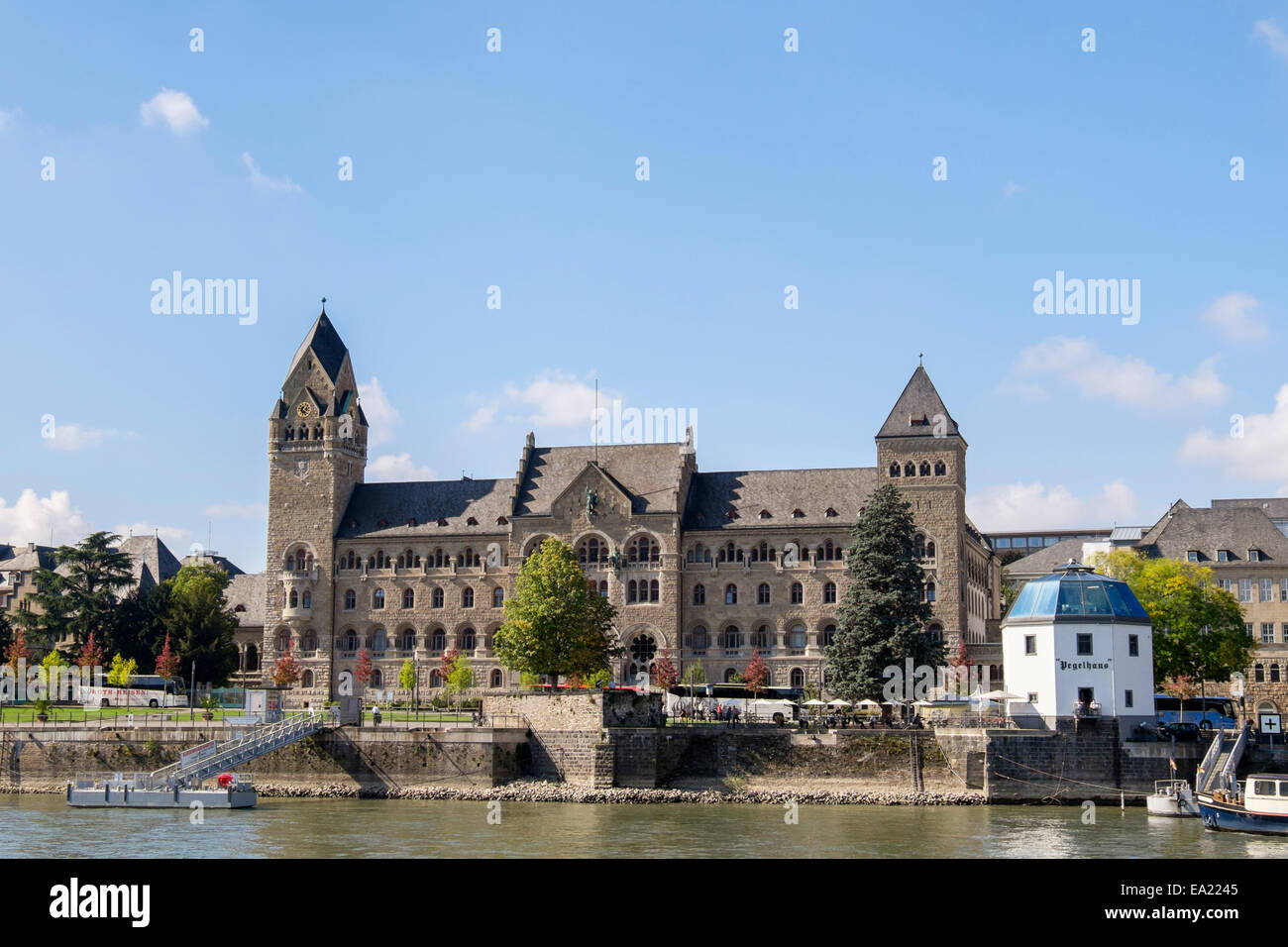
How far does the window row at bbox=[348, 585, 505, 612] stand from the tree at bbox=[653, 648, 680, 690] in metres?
12.5

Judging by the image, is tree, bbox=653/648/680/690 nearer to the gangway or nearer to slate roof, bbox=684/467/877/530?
slate roof, bbox=684/467/877/530

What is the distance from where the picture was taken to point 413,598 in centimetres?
9931

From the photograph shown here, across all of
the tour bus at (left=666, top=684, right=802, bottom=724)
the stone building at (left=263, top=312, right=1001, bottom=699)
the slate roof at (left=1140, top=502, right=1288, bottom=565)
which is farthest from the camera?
the slate roof at (left=1140, top=502, right=1288, bottom=565)

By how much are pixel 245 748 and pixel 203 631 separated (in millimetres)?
38819

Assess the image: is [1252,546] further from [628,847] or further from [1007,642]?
[628,847]

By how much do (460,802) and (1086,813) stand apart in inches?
919

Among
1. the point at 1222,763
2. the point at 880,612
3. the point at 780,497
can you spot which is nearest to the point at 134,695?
the point at 780,497

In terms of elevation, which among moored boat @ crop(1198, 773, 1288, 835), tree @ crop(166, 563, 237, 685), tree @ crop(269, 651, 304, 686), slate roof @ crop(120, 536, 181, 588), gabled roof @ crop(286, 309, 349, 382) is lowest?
moored boat @ crop(1198, 773, 1288, 835)

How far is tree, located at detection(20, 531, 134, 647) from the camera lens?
9838cm

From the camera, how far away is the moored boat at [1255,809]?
153ft

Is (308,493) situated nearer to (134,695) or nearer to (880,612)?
(134,695)

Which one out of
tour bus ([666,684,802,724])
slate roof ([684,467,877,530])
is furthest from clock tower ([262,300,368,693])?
tour bus ([666,684,802,724])
